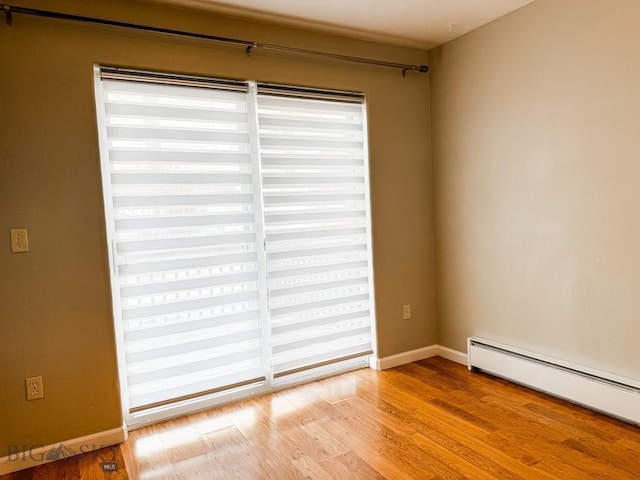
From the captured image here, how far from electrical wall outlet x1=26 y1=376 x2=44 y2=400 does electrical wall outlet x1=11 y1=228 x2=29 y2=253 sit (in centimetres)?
67

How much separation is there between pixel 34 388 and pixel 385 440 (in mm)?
1865

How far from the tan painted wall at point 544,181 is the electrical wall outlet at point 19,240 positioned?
2828 millimetres

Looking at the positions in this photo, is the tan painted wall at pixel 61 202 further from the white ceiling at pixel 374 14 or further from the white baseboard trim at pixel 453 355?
the white baseboard trim at pixel 453 355

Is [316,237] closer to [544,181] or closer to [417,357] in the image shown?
[417,357]

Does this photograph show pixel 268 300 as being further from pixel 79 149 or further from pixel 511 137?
pixel 511 137

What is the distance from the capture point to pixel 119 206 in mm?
2521

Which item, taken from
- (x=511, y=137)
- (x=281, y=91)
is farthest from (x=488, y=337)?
(x=281, y=91)

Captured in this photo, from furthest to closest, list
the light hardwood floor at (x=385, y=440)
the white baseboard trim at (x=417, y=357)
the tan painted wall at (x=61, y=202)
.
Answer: the white baseboard trim at (x=417, y=357), the tan painted wall at (x=61, y=202), the light hardwood floor at (x=385, y=440)

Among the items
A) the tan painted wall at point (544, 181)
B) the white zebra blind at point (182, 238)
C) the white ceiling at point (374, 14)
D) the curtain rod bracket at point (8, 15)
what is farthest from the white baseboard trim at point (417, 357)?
the curtain rod bracket at point (8, 15)

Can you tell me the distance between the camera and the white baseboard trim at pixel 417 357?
3.43 meters

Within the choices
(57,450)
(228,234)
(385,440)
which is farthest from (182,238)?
(385,440)

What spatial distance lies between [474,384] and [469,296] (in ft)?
2.18

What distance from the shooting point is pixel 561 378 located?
2.71 meters

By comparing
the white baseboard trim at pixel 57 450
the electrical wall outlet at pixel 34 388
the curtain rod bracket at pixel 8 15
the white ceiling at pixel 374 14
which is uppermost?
the white ceiling at pixel 374 14
